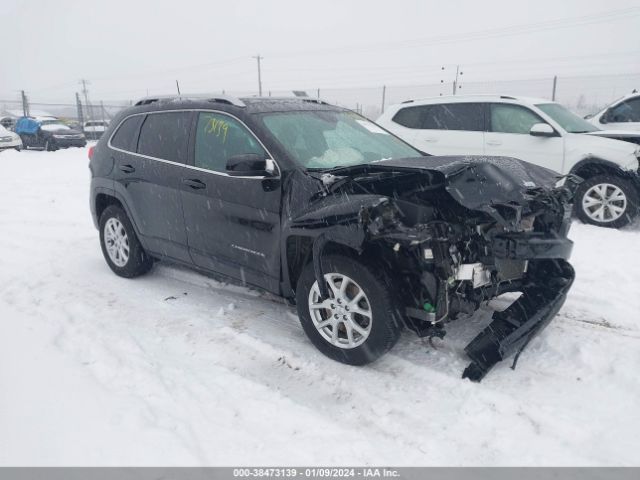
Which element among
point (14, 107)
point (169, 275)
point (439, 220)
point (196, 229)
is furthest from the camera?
point (14, 107)

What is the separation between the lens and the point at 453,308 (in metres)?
3.28

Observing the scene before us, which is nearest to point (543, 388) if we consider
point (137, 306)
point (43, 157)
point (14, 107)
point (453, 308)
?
point (453, 308)

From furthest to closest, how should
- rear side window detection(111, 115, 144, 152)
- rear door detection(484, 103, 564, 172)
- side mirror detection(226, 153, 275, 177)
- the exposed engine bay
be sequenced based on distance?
rear door detection(484, 103, 564, 172) → rear side window detection(111, 115, 144, 152) → side mirror detection(226, 153, 275, 177) → the exposed engine bay

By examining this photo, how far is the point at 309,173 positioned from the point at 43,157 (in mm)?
17553

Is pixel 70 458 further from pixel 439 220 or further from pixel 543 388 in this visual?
pixel 543 388

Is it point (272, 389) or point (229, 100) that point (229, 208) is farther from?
point (272, 389)

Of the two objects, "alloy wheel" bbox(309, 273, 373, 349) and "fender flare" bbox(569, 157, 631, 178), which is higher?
"fender flare" bbox(569, 157, 631, 178)

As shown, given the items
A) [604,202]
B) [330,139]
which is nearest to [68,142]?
[330,139]

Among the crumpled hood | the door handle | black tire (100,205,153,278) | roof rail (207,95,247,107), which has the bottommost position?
black tire (100,205,153,278)

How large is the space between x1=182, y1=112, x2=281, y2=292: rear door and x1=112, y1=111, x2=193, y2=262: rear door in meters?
0.15

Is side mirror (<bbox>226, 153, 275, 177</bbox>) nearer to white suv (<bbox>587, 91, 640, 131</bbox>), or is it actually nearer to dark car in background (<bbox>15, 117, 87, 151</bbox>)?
white suv (<bbox>587, 91, 640, 131</bbox>)

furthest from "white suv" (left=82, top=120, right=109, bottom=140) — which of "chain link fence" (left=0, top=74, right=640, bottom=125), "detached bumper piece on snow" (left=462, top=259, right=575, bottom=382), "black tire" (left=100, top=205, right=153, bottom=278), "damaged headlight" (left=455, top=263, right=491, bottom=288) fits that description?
"damaged headlight" (left=455, top=263, right=491, bottom=288)

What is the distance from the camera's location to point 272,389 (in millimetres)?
3311

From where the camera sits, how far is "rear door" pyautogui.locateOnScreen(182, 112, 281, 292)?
12.7 ft
